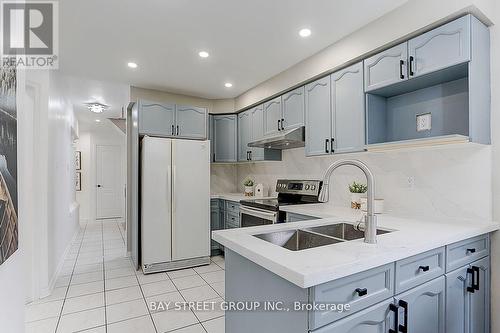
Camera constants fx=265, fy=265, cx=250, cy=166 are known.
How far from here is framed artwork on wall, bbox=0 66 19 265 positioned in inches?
45.4

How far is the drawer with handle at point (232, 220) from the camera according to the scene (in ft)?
12.1

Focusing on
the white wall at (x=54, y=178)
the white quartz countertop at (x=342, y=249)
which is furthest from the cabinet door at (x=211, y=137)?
the white quartz countertop at (x=342, y=249)

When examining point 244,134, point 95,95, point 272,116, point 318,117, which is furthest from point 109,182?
point 318,117

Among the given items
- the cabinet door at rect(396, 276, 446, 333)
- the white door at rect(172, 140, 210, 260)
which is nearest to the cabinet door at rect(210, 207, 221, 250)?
the white door at rect(172, 140, 210, 260)

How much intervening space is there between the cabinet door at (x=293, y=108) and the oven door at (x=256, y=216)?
107cm

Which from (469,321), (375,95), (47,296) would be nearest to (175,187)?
(47,296)

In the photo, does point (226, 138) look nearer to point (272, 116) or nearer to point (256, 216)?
point (272, 116)

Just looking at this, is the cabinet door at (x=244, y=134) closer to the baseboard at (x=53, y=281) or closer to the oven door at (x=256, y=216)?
the oven door at (x=256, y=216)

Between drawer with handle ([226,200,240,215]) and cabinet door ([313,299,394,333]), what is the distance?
2.56 metres

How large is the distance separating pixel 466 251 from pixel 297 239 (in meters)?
1.06

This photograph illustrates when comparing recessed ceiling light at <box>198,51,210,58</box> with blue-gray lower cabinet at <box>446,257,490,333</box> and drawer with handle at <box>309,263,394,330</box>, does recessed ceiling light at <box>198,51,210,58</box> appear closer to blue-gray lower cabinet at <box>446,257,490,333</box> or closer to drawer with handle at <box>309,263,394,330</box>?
drawer with handle at <box>309,263,394,330</box>

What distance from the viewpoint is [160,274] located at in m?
3.35

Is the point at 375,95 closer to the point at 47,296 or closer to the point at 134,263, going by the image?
the point at 134,263

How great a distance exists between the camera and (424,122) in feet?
7.20
